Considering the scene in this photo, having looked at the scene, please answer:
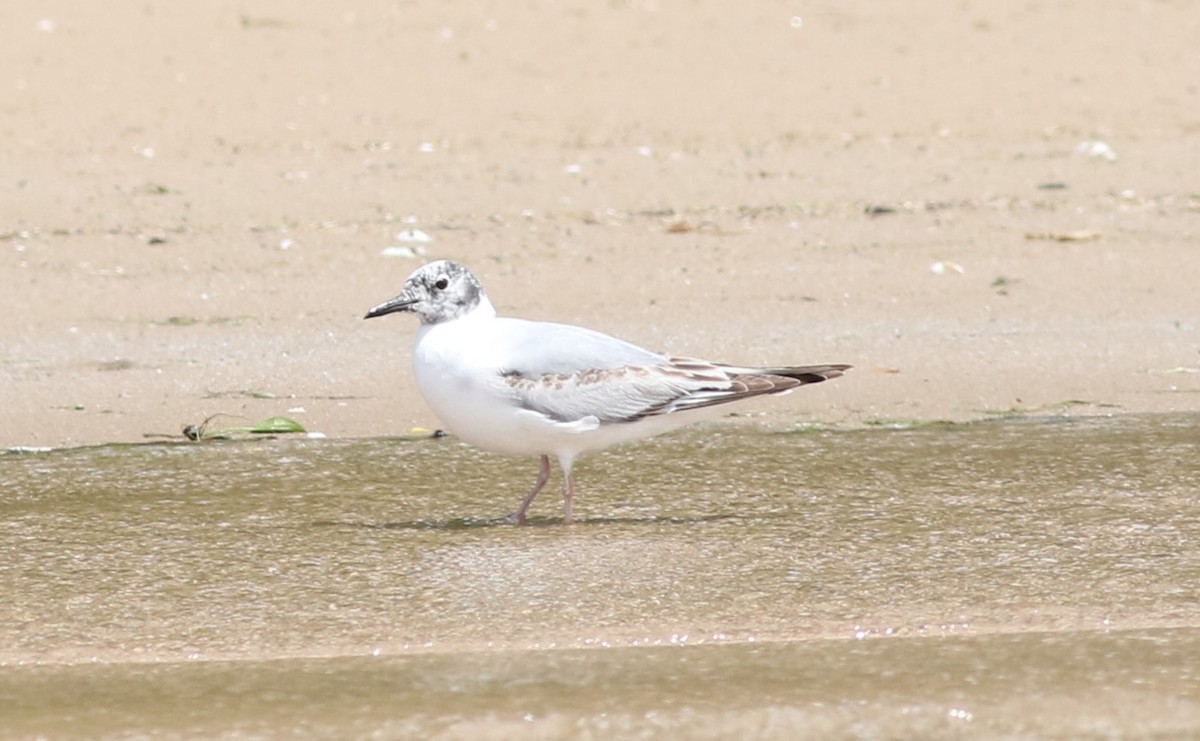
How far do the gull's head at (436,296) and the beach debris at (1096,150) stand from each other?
549cm

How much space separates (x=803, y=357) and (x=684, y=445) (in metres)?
1.41

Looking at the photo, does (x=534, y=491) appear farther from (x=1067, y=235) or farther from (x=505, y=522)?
(x=1067, y=235)

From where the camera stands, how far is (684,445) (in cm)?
565

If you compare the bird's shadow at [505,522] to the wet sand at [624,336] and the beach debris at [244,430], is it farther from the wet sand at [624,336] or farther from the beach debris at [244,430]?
the beach debris at [244,430]

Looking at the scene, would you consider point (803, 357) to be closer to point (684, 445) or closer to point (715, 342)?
point (715, 342)

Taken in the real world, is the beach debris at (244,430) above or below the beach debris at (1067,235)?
below

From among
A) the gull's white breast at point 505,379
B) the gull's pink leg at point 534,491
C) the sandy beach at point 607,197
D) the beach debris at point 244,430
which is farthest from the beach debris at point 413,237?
the gull's white breast at point 505,379

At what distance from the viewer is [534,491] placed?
4.92 m

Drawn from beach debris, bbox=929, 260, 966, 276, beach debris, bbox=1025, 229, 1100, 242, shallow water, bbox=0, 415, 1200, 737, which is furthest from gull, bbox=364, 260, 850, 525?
beach debris, bbox=1025, 229, 1100, 242

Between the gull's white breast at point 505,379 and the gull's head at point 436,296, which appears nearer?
the gull's white breast at point 505,379

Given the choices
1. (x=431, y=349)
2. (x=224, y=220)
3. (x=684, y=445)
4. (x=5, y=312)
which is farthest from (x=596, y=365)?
(x=224, y=220)

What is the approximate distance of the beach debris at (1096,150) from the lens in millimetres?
9602

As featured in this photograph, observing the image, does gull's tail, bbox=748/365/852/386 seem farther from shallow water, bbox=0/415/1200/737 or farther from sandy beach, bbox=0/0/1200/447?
sandy beach, bbox=0/0/1200/447

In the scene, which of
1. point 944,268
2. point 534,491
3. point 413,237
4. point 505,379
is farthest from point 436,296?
point 944,268
